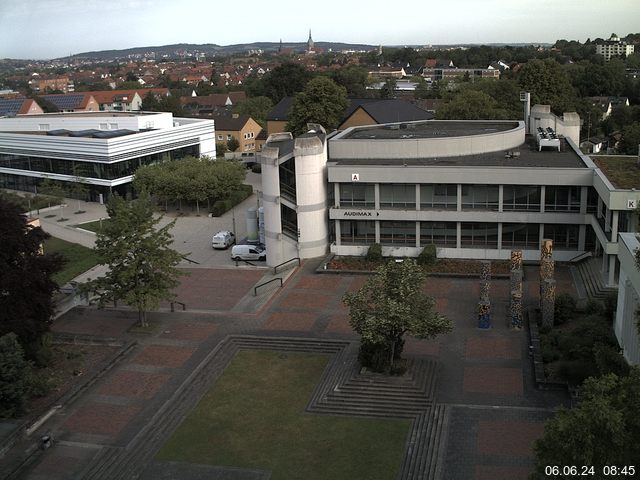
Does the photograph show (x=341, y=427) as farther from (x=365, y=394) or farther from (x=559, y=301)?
(x=559, y=301)

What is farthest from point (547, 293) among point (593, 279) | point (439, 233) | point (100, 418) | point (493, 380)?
point (100, 418)

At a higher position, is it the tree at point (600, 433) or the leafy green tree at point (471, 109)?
the leafy green tree at point (471, 109)

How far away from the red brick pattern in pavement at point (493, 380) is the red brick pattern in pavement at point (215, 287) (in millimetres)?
12649

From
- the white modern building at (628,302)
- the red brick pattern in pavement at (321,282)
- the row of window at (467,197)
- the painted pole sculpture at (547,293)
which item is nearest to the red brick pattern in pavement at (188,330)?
the red brick pattern in pavement at (321,282)

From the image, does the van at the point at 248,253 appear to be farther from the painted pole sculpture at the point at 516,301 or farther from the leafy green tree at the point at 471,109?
the leafy green tree at the point at 471,109

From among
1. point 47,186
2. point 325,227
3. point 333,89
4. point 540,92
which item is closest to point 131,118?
point 47,186

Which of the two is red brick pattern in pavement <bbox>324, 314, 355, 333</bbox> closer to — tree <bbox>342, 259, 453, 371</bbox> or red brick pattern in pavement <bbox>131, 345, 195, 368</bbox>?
tree <bbox>342, 259, 453, 371</bbox>

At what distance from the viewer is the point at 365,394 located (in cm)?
2434

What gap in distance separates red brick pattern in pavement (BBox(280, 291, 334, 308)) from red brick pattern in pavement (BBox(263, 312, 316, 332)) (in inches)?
43.9

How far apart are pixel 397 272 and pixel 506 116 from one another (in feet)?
160

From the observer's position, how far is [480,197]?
37.9 m

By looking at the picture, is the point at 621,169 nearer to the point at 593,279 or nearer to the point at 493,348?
the point at 593,279

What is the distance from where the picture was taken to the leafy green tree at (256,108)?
99.1 metres

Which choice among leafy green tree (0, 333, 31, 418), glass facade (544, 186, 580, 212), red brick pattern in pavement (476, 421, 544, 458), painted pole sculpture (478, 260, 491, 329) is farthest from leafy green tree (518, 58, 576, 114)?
leafy green tree (0, 333, 31, 418)
